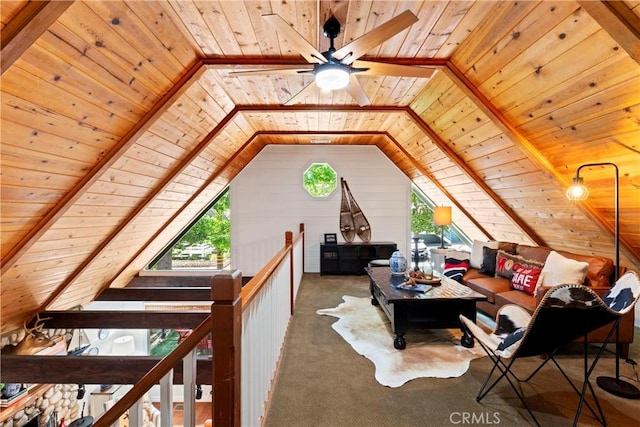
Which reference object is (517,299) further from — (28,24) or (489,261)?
(28,24)

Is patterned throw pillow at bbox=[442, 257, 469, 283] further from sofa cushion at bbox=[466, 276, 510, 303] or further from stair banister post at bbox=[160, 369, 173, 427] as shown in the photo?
stair banister post at bbox=[160, 369, 173, 427]

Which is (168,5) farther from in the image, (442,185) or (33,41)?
(442,185)

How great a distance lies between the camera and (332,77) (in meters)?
1.98

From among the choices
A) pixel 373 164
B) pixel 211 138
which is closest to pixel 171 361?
pixel 211 138

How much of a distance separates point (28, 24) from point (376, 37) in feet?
5.42

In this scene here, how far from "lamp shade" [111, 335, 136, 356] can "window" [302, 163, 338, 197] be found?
434cm

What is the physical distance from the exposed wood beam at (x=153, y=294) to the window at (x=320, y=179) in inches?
110

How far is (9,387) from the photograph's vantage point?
349 centimetres

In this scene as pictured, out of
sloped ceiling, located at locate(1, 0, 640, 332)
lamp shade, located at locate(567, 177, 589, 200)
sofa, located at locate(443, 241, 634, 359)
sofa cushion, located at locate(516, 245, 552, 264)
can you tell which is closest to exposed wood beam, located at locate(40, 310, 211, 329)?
sloped ceiling, located at locate(1, 0, 640, 332)

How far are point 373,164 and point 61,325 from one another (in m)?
5.48

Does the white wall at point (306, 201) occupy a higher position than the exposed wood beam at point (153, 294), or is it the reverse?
the white wall at point (306, 201)

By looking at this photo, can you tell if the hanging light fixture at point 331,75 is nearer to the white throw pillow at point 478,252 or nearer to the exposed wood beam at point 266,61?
the exposed wood beam at point 266,61

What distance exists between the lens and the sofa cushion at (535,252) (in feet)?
11.5

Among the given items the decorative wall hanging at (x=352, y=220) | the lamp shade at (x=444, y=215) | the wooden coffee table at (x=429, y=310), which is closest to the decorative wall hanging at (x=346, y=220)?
the decorative wall hanging at (x=352, y=220)
